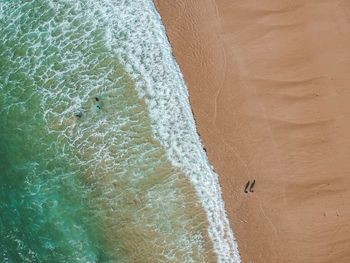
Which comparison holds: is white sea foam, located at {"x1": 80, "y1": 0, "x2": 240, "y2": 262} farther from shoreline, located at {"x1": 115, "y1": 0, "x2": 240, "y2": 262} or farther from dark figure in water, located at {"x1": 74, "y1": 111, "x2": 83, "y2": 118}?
dark figure in water, located at {"x1": 74, "y1": 111, "x2": 83, "y2": 118}

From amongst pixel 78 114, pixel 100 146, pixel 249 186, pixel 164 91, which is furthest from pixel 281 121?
pixel 78 114

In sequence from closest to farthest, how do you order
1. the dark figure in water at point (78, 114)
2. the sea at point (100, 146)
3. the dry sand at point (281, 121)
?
the dry sand at point (281, 121)
the sea at point (100, 146)
the dark figure in water at point (78, 114)

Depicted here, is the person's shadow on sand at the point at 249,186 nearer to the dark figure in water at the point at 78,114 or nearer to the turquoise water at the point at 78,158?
the turquoise water at the point at 78,158

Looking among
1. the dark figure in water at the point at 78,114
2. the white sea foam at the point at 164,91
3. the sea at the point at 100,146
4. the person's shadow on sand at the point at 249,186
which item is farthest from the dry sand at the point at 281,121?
the dark figure in water at the point at 78,114

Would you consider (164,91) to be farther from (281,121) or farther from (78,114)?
(281,121)

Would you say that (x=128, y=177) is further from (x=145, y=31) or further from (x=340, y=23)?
(x=340, y=23)

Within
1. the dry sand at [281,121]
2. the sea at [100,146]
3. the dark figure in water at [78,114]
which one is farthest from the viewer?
the dark figure in water at [78,114]
